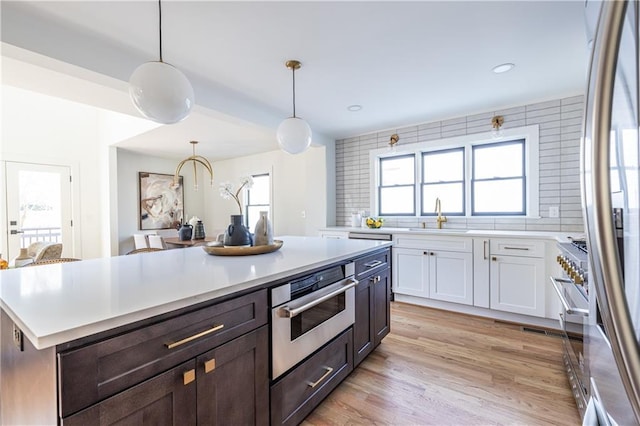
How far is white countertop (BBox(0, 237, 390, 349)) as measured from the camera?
2.61 ft

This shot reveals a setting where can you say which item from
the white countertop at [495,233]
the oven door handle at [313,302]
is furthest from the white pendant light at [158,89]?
the white countertop at [495,233]

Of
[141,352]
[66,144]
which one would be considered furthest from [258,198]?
[141,352]

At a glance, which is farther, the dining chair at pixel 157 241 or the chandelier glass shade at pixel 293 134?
the dining chair at pixel 157 241

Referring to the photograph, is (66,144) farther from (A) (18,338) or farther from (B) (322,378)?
(B) (322,378)

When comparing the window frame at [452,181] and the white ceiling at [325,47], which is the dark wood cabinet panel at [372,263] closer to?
the white ceiling at [325,47]

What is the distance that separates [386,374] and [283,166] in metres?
4.36

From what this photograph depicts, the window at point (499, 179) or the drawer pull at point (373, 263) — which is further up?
the window at point (499, 179)

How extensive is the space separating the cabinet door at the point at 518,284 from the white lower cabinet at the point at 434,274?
0.24 metres

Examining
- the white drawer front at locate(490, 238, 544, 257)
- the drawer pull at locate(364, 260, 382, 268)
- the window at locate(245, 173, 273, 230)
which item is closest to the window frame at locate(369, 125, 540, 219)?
the white drawer front at locate(490, 238, 544, 257)

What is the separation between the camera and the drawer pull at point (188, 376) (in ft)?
3.25

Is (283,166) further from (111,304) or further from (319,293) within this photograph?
(111,304)

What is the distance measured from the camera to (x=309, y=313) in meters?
1.57

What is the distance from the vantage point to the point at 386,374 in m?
2.08

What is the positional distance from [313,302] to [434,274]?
2328 millimetres
